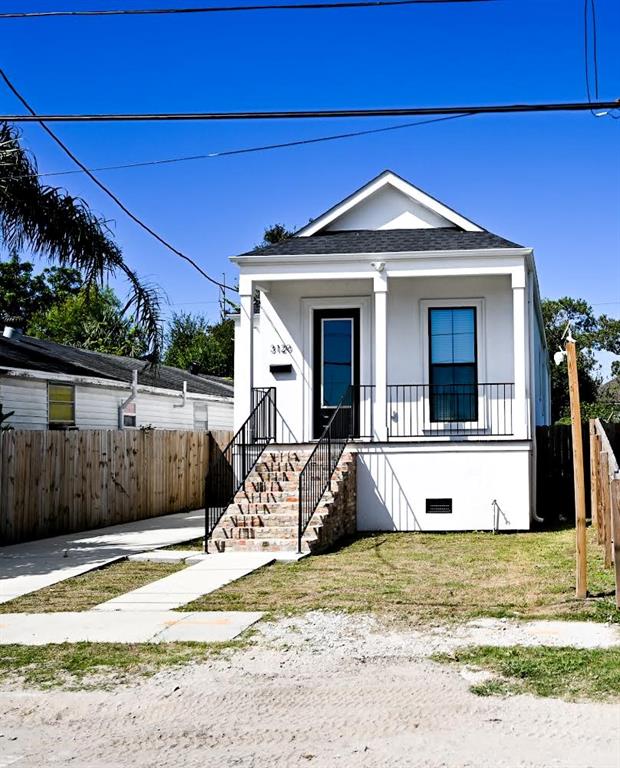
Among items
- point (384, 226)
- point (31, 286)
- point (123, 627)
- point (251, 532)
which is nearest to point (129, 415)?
point (384, 226)

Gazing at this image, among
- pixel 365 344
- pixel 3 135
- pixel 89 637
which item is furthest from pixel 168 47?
pixel 89 637

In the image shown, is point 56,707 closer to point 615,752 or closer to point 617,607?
point 615,752

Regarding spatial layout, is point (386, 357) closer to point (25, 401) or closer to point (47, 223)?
point (47, 223)

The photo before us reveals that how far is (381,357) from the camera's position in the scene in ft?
51.8

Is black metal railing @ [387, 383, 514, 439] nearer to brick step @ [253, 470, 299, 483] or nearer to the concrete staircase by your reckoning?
the concrete staircase

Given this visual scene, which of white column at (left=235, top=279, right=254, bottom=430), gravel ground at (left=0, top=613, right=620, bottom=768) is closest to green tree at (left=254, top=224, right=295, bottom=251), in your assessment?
white column at (left=235, top=279, right=254, bottom=430)

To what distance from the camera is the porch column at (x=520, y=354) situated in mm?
15438

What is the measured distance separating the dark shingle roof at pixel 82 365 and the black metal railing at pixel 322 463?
4281 millimetres

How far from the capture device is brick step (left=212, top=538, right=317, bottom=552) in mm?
12492

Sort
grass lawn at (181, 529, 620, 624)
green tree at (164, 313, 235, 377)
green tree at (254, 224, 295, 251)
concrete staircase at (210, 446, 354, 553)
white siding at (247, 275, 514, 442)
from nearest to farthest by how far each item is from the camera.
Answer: grass lawn at (181, 529, 620, 624) < concrete staircase at (210, 446, 354, 553) < white siding at (247, 275, 514, 442) < green tree at (254, 224, 295, 251) < green tree at (164, 313, 235, 377)

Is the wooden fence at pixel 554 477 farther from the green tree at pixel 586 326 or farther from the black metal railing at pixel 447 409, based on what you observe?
the green tree at pixel 586 326

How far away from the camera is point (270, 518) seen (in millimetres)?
13320

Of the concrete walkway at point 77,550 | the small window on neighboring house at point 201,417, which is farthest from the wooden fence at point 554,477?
the small window on neighboring house at point 201,417

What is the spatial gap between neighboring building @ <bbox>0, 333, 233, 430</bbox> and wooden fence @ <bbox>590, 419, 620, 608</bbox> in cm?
923
